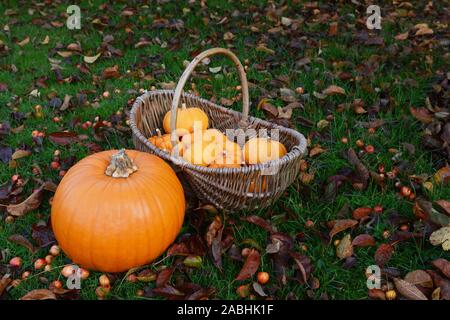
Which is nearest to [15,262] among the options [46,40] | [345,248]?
[345,248]

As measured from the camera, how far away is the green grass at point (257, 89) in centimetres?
207

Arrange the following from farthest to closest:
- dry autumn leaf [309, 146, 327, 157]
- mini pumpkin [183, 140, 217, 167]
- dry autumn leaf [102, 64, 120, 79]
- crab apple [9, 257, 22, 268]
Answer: dry autumn leaf [102, 64, 120, 79]
dry autumn leaf [309, 146, 327, 157]
mini pumpkin [183, 140, 217, 167]
crab apple [9, 257, 22, 268]

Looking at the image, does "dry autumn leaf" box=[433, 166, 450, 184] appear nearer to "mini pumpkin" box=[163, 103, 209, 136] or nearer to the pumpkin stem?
"mini pumpkin" box=[163, 103, 209, 136]

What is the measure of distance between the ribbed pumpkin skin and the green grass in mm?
145

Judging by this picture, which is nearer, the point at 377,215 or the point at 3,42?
the point at 377,215

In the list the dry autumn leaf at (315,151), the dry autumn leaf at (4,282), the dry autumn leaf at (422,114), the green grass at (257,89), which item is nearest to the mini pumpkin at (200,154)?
the green grass at (257,89)

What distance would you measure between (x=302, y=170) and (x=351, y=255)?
0.65 metres

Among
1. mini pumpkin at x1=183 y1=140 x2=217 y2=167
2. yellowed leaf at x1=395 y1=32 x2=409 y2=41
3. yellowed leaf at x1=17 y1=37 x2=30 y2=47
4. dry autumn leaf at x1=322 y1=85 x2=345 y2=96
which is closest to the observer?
mini pumpkin at x1=183 y1=140 x2=217 y2=167

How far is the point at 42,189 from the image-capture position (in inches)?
95.2

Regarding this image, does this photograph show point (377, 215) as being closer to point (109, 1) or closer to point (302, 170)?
point (302, 170)

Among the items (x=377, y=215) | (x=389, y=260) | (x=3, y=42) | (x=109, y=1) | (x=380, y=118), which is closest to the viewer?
(x=389, y=260)

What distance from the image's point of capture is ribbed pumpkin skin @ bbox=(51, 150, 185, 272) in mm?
1887

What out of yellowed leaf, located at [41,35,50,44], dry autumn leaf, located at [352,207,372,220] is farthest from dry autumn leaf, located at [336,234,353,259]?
yellowed leaf, located at [41,35,50,44]
